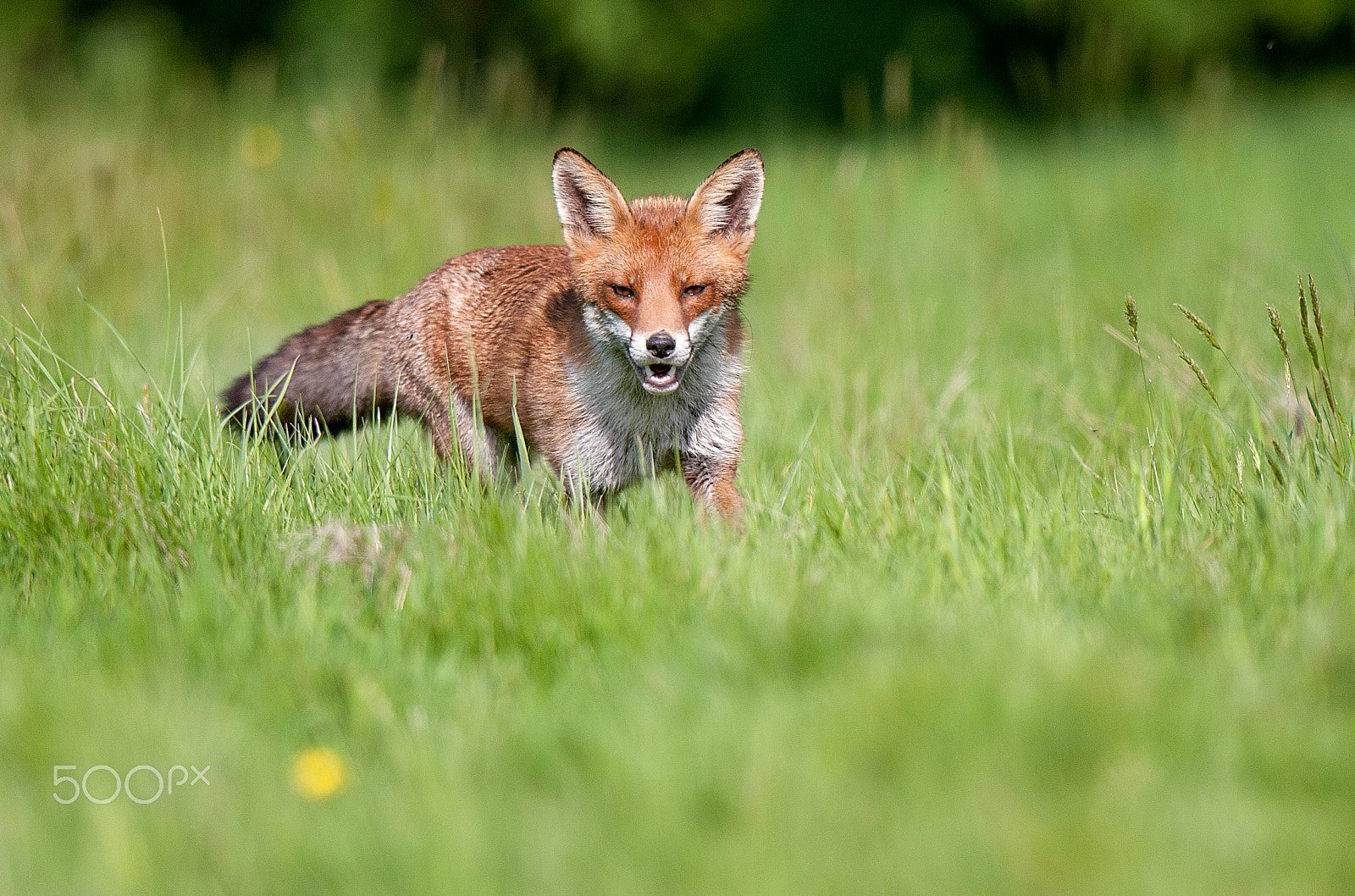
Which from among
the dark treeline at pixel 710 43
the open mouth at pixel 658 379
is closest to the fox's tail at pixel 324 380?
the open mouth at pixel 658 379

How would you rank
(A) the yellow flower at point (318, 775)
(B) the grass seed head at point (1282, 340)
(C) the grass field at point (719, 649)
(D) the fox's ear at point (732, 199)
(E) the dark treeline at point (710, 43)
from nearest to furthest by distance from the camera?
(C) the grass field at point (719, 649) < (A) the yellow flower at point (318, 775) < (B) the grass seed head at point (1282, 340) < (D) the fox's ear at point (732, 199) < (E) the dark treeline at point (710, 43)

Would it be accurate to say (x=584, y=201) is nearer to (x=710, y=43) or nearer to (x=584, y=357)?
(x=584, y=357)

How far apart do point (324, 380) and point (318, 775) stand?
2.84 metres

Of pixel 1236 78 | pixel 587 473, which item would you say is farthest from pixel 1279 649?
pixel 1236 78

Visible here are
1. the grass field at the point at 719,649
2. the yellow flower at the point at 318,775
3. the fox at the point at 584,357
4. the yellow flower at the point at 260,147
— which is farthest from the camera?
the yellow flower at the point at 260,147

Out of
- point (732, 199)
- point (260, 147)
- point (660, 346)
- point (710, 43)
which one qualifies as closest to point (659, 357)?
point (660, 346)

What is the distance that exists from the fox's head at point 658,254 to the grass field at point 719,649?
65cm

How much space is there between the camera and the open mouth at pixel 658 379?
4141 mm

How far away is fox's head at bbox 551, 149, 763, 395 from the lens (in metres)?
4.20

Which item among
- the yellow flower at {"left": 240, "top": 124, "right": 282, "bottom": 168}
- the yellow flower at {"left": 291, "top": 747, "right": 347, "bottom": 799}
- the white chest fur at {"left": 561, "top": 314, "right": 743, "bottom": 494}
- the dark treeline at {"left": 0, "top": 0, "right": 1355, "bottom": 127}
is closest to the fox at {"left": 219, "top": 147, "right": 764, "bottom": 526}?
the white chest fur at {"left": 561, "top": 314, "right": 743, "bottom": 494}

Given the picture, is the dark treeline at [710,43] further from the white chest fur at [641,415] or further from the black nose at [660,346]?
the black nose at [660,346]

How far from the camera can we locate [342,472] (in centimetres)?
407

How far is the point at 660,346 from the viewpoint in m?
4.04

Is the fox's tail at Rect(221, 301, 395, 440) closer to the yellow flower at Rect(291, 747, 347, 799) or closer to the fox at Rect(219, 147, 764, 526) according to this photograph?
the fox at Rect(219, 147, 764, 526)
